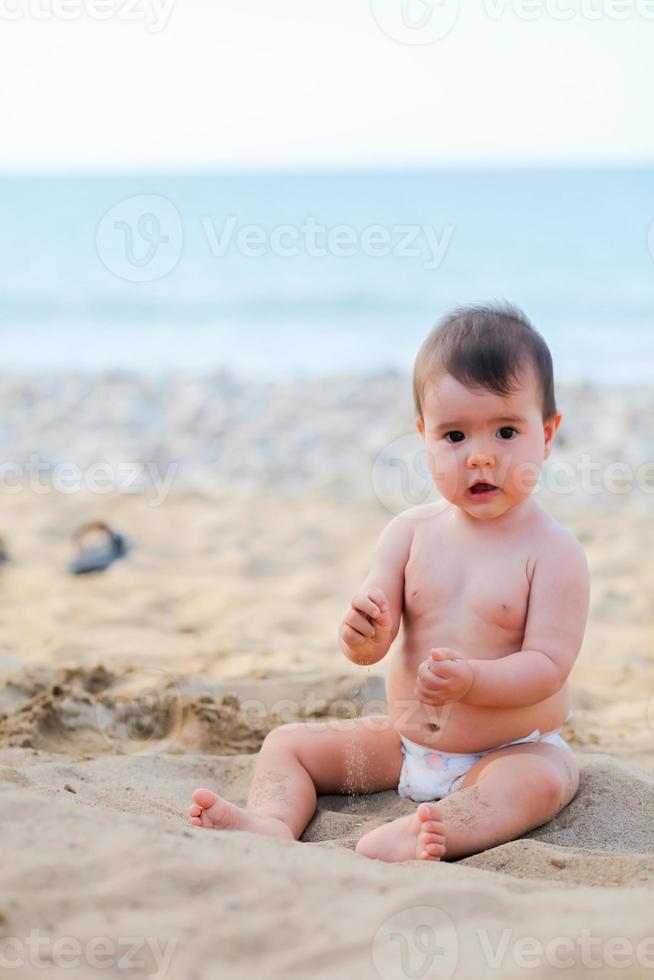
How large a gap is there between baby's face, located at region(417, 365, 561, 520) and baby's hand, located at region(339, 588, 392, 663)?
33 centimetres

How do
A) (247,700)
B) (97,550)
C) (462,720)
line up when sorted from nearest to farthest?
1. (462,720)
2. (247,700)
3. (97,550)

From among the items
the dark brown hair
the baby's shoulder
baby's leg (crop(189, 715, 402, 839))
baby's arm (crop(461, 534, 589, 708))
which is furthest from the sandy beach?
the dark brown hair

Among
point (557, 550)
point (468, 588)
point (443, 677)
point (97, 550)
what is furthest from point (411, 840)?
point (97, 550)

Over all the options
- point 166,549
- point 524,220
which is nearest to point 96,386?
point 166,549

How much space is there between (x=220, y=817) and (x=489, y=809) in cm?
59

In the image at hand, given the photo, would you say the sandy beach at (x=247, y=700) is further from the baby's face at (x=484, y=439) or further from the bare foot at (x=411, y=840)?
the baby's face at (x=484, y=439)

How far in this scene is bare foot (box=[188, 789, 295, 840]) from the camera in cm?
225

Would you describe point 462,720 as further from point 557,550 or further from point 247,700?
point 247,700

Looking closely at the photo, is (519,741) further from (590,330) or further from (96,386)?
(590,330)

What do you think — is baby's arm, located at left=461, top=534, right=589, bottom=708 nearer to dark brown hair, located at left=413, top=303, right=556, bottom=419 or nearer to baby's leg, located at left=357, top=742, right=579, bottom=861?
baby's leg, located at left=357, top=742, right=579, bottom=861

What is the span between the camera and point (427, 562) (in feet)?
8.70

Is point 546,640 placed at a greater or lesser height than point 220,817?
greater

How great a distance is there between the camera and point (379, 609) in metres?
2.42

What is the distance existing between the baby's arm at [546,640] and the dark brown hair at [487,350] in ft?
1.27
